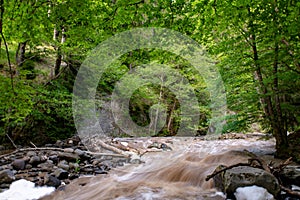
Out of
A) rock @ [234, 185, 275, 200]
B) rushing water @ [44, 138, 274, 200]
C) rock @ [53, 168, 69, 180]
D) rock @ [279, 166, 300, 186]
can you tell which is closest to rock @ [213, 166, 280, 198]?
rock @ [234, 185, 275, 200]

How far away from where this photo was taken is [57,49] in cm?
797

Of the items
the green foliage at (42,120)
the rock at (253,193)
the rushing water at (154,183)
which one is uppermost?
the green foliage at (42,120)

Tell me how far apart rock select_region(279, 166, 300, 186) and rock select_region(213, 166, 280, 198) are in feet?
2.22

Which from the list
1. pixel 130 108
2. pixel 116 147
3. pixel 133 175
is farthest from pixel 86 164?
pixel 130 108

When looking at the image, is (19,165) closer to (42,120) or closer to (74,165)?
(74,165)

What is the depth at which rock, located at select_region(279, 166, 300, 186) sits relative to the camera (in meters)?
3.57

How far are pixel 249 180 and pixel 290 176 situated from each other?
3.33ft

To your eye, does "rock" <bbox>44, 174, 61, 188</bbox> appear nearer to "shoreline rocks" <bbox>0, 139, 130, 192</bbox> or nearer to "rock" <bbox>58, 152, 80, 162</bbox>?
"shoreline rocks" <bbox>0, 139, 130, 192</bbox>

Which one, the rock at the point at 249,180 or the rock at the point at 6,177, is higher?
the rock at the point at 249,180

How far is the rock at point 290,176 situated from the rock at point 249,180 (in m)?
0.68

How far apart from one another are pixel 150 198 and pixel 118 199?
545mm

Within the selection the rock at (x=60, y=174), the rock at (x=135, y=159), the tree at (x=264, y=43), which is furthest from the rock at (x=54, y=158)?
the tree at (x=264, y=43)

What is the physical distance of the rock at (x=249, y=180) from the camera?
305 centimetres

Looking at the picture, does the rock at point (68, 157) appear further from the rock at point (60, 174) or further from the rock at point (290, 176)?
the rock at point (290, 176)
